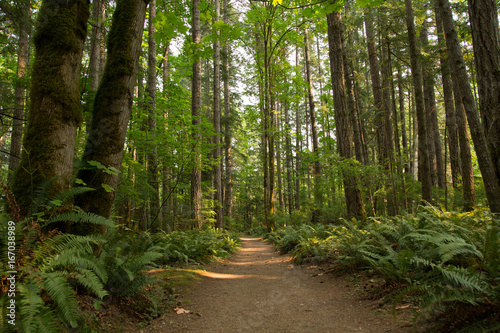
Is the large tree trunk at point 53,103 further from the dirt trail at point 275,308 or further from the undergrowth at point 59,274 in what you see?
the dirt trail at point 275,308

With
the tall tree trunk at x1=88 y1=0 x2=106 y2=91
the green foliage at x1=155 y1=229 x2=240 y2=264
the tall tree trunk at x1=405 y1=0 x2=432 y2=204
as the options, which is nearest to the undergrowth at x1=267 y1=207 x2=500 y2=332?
the green foliage at x1=155 y1=229 x2=240 y2=264

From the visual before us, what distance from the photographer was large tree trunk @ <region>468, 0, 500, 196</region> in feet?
11.8

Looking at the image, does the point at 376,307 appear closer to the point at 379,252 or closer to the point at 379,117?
the point at 379,252

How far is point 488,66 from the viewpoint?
12.7 ft

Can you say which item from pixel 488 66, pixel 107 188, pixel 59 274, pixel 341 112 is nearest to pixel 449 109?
pixel 341 112

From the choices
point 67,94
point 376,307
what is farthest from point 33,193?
point 376,307

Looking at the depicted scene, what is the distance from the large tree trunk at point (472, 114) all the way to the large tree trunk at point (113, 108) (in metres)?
6.98

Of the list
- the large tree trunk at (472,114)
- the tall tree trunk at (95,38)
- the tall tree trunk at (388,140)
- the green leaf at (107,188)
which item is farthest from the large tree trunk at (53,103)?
the tall tree trunk at (388,140)

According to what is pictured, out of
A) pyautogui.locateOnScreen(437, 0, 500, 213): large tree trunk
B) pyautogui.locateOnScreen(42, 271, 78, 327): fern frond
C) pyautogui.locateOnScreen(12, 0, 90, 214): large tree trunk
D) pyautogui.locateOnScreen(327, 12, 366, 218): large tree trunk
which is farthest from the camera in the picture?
pyautogui.locateOnScreen(327, 12, 366, 218): large tree trunk

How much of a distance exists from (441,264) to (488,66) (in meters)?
3.27

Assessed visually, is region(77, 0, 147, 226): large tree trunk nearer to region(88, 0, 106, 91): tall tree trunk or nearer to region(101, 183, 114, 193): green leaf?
region(101, 183, 114, 193): green leaf

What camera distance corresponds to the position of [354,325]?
284 cm

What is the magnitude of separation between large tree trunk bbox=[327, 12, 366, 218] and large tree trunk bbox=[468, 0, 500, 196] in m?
4.44

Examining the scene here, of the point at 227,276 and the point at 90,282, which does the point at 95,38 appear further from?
the point at 227,276
